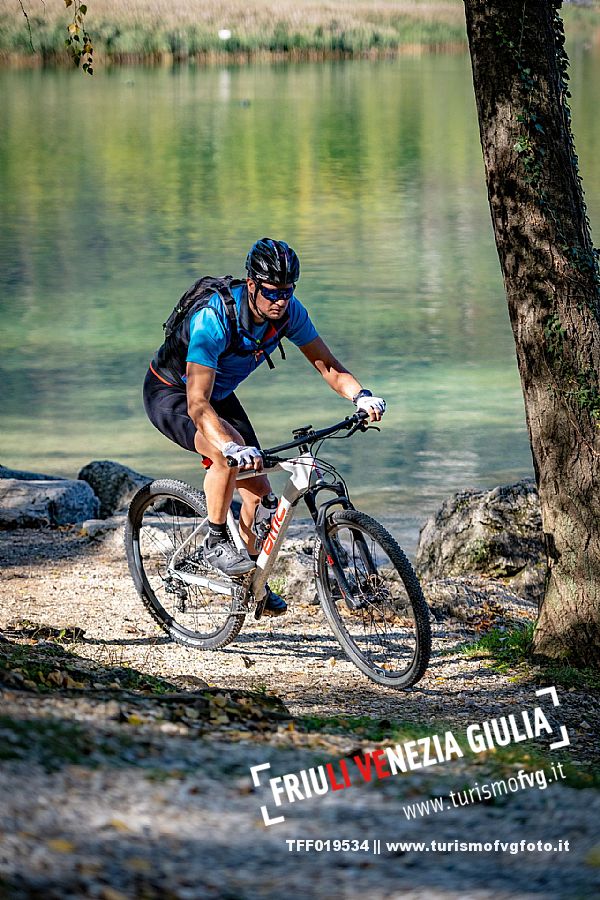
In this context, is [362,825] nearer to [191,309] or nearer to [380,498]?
[191,309]

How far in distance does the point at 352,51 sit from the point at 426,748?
283 feet

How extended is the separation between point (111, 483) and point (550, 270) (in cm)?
558

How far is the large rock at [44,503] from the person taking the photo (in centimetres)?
939

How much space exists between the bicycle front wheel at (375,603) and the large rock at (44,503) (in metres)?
3.90

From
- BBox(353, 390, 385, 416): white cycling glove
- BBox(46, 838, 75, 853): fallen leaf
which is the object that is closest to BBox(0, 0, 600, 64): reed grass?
BBox(353, 390, 385, 416): white cycling glove

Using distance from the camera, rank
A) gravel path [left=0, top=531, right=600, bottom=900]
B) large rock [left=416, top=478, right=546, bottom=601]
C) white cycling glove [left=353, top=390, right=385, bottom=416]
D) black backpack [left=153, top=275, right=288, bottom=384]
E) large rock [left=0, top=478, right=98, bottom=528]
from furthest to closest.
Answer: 1. large rock [left=0, top=478, right=98, bottom=528]
2. large rock [left=416, top=478, right=546, bottom=601]
3. black backpack [left=153, top=275, right=288, bottom=384]
4. white cycling glove [left=353, top=390, right=385, bottom=416]
5. gravel path [left=0, top=531, right=600, bottom=900]

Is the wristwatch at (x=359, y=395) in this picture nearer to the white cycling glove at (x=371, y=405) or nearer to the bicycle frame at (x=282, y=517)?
the white cycling glove at (x=371, y=405)

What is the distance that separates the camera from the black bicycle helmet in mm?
5594

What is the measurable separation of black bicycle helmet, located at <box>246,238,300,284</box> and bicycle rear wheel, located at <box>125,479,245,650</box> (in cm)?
153

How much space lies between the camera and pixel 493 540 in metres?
8.19

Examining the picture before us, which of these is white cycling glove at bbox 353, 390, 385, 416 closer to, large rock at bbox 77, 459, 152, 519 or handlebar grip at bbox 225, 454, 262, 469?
handlebar grip at bbox 225, 454, 262, 469

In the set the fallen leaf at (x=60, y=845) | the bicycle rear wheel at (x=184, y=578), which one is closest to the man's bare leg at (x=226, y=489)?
the bicycle rear wheel at (x=184, y=578)

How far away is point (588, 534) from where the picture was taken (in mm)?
6105

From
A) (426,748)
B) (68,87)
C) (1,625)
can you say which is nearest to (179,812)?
(426,748)
